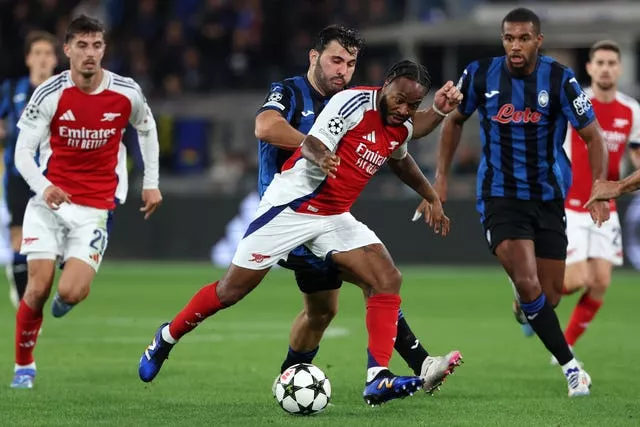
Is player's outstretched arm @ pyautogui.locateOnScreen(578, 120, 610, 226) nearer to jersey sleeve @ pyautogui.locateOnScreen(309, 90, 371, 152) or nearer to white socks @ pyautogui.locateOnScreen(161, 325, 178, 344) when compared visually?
jersey sleeve @ pyautogui.locateOnScreen(309, 90, 371, 152)

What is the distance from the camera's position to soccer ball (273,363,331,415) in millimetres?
6910

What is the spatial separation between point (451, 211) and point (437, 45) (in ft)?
17.1

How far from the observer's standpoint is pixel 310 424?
262 inches

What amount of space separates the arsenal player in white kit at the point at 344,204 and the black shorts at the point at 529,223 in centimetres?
125

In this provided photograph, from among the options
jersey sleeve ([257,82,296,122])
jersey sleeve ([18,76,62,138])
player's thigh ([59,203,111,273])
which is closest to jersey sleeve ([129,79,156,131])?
jersey sleeve ([18,76,62,138])

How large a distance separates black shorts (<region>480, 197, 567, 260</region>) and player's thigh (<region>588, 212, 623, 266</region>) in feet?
6.60

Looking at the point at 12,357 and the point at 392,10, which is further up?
the point at 392,10

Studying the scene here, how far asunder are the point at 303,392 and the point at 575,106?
2545 mm

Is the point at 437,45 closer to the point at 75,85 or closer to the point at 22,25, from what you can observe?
the point at 22,25

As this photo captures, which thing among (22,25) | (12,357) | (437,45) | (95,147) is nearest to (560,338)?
(95,147)

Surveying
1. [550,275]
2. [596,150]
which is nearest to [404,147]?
[596,150]

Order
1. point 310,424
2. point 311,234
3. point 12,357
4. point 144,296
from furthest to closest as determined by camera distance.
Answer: point 144,296 → point 12,357 → point 311,234 → point 310,424

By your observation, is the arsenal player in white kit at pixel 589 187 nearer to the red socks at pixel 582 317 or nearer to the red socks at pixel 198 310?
the red socks at pixel 582 317

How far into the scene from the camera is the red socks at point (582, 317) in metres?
10.1
